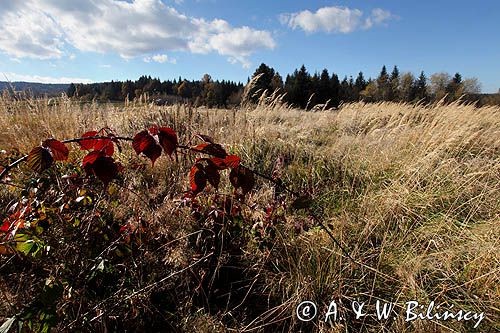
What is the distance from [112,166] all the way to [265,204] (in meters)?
1.60

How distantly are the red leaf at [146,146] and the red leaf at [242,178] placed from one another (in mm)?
251

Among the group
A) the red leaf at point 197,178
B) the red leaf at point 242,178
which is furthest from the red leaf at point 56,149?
the red leaf at point 242,178

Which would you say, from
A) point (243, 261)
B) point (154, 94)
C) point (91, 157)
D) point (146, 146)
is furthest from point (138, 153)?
point (154, 94)

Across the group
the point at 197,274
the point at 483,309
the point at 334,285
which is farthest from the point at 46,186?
the point at 483,309

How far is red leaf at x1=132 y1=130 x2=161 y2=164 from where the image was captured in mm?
676

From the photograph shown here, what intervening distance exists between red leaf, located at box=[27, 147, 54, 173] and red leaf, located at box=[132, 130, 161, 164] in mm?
186

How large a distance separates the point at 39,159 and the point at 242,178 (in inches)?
20.1

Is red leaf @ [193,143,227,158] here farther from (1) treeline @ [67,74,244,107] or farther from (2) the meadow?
(1) treeline @ [67,74,244,107]

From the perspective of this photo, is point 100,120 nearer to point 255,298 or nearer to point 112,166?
point 255,298

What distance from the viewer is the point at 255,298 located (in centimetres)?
156

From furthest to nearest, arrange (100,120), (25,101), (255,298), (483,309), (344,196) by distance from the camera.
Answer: (25,101), (100,120), (344,196), (255,298), (483,309)

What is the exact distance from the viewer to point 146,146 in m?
0.68

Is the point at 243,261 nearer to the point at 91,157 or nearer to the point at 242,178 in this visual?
the point at 242,178

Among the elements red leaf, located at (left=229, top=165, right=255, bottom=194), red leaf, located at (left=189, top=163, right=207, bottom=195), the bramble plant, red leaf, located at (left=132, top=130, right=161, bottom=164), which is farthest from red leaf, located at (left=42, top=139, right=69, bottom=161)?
red leaf, located at (left=229, top=165, right=255, bottom=194)
